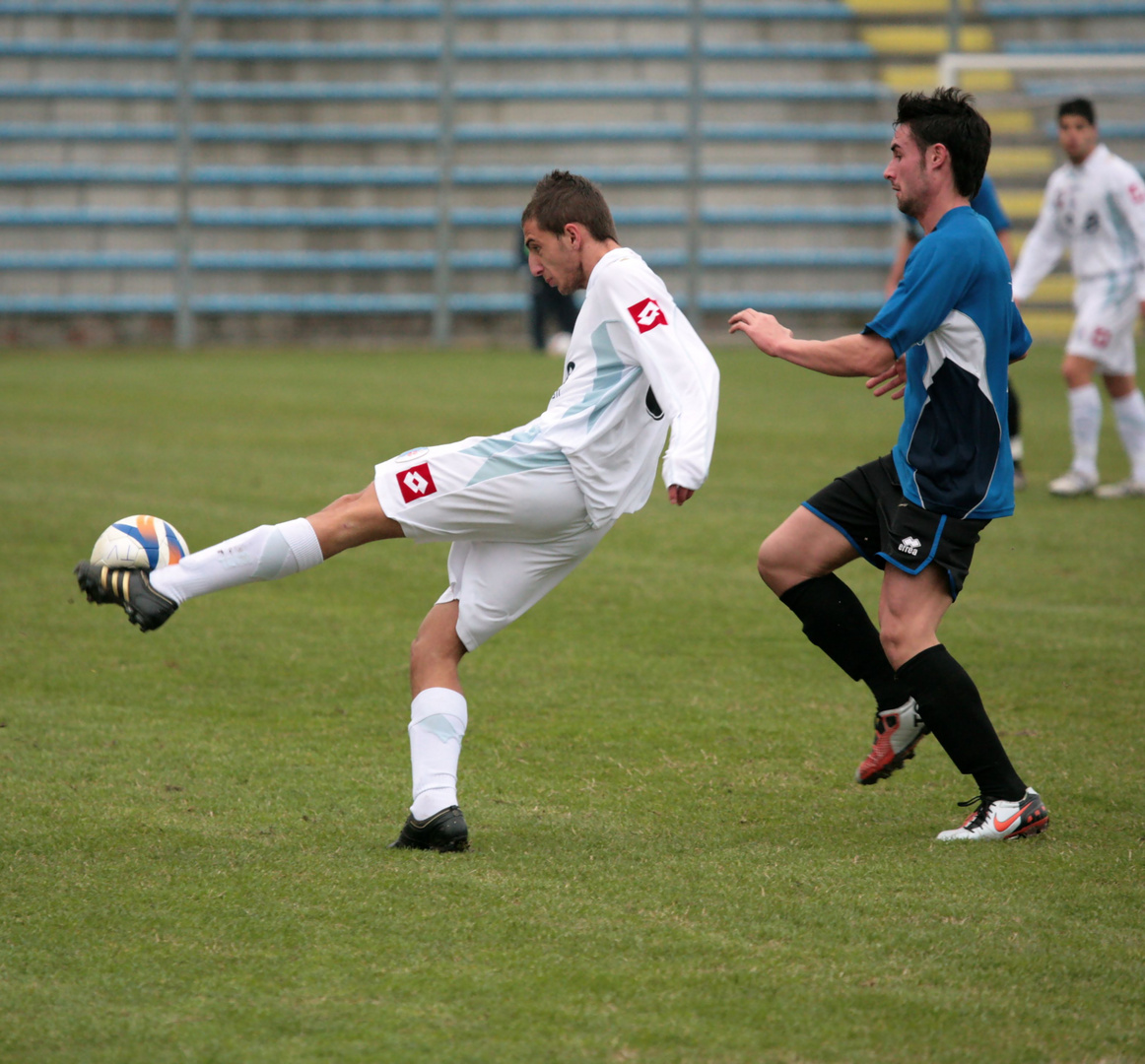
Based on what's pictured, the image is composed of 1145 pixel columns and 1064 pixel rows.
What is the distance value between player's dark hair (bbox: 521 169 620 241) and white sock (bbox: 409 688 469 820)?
1.16 meters

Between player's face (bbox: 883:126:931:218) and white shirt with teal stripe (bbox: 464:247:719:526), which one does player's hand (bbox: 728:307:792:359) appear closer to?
white shirt with teal stripe (bbox: 464:247:719:526)

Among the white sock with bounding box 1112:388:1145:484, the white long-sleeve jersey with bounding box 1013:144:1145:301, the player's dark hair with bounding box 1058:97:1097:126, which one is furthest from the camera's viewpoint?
the white sock with bounding box 1112:388:1145:484

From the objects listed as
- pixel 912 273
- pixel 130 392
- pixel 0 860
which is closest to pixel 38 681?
pixel 0 860

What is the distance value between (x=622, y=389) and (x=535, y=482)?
304 millimetres

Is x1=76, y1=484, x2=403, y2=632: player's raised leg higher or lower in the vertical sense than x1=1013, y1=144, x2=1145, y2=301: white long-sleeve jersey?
lower

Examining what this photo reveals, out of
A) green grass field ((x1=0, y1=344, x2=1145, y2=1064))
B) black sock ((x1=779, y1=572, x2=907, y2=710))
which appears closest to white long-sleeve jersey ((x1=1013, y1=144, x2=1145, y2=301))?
green grass field ((x1=0, y1=344, x2=1145, y2=1064))

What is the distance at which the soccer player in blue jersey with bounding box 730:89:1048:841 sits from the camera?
3443 mm

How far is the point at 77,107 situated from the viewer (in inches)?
807

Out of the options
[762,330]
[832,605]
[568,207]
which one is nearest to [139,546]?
[568,207]

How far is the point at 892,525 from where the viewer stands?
367 cm

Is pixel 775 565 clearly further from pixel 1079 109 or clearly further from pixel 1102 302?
pixel 1102 302

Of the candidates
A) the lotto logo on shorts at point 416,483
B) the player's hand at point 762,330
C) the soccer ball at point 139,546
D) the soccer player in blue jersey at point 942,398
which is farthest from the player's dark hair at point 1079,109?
the soccer ball at point 139,546

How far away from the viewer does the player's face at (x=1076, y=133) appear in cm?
845

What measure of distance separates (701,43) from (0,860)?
62.6 feet
